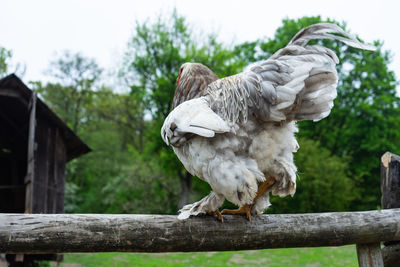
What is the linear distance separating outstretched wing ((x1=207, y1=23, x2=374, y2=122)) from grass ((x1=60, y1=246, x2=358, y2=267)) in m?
7.27

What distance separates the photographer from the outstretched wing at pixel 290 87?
2.47 meters

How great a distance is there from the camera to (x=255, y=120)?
8.61 ft

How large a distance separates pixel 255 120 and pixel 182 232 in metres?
1.00

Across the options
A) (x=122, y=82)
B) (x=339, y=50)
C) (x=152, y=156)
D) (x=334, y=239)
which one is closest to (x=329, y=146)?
(x=339, y=50)

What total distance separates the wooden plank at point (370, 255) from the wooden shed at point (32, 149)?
619 centimetres

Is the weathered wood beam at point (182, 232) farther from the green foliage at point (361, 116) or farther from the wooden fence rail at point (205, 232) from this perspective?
the green foliage at point (361, 116)

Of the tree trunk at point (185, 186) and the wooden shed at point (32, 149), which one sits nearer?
the wooden shed at point (32, 149)

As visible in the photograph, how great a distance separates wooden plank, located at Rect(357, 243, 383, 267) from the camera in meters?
2.95

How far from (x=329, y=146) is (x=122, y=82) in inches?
535

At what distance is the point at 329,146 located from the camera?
63.5 feet

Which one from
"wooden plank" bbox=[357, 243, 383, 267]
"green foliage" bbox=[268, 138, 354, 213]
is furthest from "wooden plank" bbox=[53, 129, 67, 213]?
"green foliage" bbox=[268, 138, 354, 213]

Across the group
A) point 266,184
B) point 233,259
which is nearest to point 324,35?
point 266,184

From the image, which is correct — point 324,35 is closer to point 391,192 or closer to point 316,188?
point 391,192

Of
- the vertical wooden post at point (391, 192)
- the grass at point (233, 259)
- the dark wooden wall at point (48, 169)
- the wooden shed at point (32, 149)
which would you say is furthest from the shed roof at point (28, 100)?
the vertical wooden post at point (391, 192)
